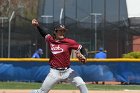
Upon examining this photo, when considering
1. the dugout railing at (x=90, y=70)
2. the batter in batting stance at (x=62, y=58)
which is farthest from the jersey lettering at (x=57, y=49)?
the dugout railing at (x=90, y=70)

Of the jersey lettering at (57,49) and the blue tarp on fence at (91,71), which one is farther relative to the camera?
the blue tarp on fence at (91,71)

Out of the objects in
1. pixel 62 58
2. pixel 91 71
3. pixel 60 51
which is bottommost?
pixel 91 71

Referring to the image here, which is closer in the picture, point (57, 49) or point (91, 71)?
point (57, 49)

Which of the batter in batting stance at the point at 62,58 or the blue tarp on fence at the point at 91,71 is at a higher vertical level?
the batter in batting stance at the point at 62,58

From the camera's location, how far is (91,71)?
21000 millimetres

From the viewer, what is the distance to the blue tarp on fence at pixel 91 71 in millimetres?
20859

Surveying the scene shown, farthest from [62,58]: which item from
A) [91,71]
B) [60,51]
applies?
[91,71]

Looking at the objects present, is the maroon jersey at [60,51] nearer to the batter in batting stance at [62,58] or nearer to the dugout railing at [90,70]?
the batter in batting stance at [62,58]

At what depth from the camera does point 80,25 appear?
27.4m

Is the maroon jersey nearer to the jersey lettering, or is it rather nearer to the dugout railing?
the jersey lettering

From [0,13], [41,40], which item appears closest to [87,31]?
[41,40]

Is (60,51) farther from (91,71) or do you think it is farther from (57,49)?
(91,71)

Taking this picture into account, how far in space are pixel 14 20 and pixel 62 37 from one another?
1784cm

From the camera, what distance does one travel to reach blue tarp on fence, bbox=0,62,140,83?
68.4ft
